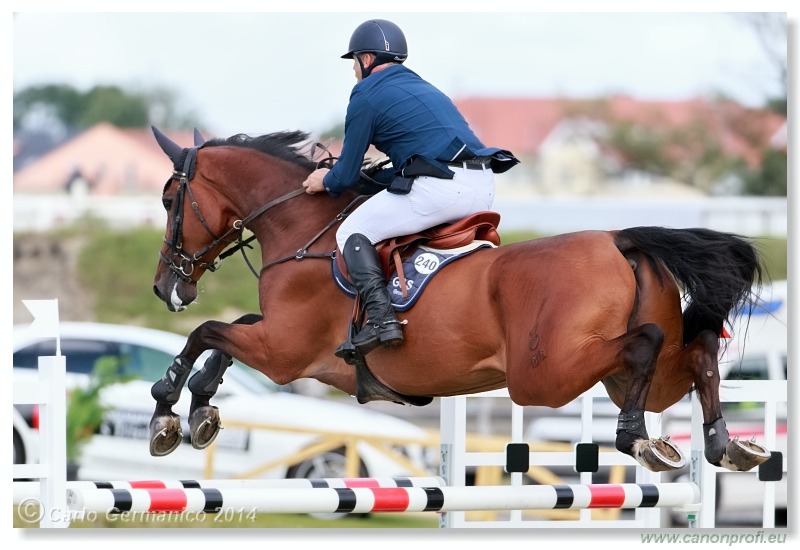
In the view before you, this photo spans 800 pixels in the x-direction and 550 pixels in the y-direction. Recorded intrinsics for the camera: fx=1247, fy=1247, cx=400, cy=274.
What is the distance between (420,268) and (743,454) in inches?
66.6

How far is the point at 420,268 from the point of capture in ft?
19.4

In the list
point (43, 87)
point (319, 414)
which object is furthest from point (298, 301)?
point (43, 87)

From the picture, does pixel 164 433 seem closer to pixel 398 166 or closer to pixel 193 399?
pixel 193 399

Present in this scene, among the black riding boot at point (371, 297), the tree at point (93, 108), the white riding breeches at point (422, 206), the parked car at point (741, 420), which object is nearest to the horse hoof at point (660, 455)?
the black riding boot at point (371, 297)

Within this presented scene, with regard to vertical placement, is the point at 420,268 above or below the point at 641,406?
above

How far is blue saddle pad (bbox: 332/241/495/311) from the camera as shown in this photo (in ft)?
19.2

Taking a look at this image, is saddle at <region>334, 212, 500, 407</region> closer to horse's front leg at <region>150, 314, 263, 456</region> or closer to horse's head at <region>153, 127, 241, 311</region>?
horse's front leg at <region>150, 314, 263, 456</region>

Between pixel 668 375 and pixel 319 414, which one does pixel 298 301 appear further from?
pixel 319 414

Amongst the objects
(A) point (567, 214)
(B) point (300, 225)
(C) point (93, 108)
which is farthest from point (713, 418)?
(C) point (93, 108)

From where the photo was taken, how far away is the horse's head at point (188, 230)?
6.73 metres

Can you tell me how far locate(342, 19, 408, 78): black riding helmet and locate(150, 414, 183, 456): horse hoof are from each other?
1.99 metres

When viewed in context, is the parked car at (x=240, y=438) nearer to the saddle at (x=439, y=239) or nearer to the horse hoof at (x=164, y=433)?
the horse hoof at (x=164, y=433)

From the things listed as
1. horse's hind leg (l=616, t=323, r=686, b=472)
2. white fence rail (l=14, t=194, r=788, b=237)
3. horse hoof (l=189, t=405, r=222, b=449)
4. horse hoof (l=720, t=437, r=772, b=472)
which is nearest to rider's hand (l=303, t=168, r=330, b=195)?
horse hoof (l=189, t=405, r=222, b=449)

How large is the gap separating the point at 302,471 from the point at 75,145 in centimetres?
3810
